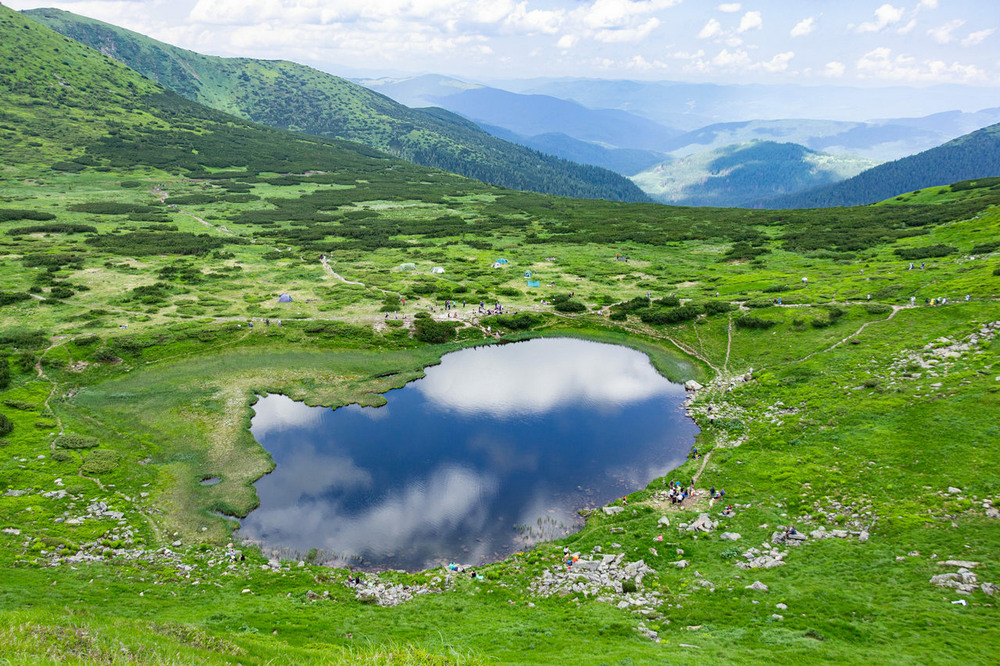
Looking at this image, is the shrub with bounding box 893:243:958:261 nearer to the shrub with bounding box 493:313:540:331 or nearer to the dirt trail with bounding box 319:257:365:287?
the shrub with bounding box 493:313:540:331

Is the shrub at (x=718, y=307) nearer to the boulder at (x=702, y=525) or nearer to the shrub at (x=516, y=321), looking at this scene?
the shrub at (x=516, y=321)

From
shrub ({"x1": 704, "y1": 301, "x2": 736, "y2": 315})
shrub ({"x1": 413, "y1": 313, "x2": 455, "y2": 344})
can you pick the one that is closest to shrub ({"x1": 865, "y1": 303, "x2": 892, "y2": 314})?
shrub ({"x1": 704, "y1": 301, "x2": 736, "y2": 315})

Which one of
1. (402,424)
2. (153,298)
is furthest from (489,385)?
(153,298)

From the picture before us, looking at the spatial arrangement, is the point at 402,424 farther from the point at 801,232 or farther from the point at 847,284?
the point at 801,232

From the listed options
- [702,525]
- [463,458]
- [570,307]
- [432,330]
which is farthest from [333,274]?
[702,525]

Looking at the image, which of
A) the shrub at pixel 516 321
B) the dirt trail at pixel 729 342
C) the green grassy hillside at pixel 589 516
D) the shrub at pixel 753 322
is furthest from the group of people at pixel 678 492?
the shrub at pixel 516 321
